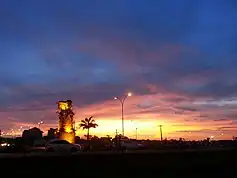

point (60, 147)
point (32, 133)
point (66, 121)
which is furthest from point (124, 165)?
point (32, 133)

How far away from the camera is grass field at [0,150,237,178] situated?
25797 mm

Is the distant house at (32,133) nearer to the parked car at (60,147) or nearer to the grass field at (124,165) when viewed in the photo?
the parked car at (60,147)

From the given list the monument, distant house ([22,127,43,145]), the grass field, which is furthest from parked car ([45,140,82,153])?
distant house ([22,127,43,145])

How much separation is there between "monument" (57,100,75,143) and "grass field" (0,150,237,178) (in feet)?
300

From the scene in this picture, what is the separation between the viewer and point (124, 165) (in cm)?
2853

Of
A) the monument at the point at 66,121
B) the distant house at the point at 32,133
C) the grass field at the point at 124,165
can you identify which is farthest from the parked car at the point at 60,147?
the distant house at the point at 32,133

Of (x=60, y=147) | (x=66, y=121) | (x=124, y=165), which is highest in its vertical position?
(x=66, y=121)

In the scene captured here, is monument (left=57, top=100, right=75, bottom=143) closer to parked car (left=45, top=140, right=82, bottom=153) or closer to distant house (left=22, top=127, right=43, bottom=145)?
distant house (left=22, top=127, right=43, bottom=145)

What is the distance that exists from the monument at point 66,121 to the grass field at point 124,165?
300ft

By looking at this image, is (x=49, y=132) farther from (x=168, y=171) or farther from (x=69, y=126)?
(x=168, y=171)

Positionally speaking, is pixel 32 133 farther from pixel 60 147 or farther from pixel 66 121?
pixel 60 147

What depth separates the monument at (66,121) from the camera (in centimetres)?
12169

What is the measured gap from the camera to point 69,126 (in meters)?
124

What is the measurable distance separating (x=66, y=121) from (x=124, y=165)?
316 ft
